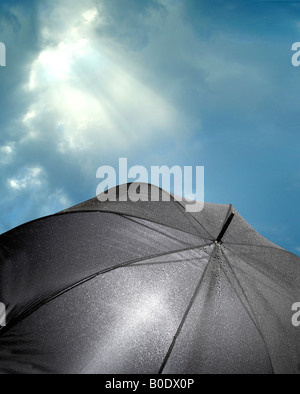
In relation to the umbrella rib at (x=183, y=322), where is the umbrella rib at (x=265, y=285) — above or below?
above

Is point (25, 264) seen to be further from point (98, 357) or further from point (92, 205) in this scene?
point (98, 357)

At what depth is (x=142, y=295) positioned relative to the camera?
3.24m

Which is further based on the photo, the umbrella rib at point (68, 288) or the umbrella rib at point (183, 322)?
the umbrella rib at point (68, 288)

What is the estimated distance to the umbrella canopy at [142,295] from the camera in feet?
9.50

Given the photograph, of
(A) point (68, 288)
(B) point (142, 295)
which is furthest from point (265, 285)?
(A) point (68, 288)

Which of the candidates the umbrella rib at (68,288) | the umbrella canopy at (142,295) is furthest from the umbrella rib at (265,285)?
the umbrella rib at (68,288)

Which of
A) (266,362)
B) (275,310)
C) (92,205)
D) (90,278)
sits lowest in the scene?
(266,362)

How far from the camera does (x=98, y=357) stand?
279cm

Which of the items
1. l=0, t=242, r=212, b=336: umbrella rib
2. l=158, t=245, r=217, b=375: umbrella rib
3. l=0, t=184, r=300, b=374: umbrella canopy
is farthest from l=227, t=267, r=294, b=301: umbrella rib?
l=0, t=242, r=212, b=336: umbrella rib

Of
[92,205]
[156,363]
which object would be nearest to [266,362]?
[156,363]

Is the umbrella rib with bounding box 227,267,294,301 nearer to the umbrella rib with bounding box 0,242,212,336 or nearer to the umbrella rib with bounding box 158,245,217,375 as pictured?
the umbrella rib with bounding box 158,245,217,375

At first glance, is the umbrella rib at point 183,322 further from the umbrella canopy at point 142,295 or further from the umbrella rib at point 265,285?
the umbrella rib at point 265,285

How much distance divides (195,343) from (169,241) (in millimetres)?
1212

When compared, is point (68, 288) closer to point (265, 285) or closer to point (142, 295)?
point (142, 295)
